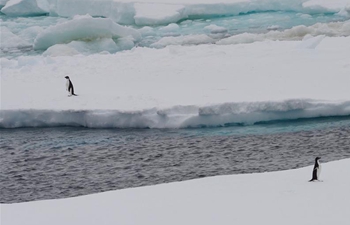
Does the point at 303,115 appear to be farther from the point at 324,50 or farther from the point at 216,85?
the point at 324,50

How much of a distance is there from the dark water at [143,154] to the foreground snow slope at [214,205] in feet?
6.31

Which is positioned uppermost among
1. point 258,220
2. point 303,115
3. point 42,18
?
point 42,18

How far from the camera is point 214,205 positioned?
7832 millimetres

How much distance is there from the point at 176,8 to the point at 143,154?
50.8 ft

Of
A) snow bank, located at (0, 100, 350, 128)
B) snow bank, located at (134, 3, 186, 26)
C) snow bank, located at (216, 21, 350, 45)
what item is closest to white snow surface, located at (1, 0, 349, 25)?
snow bank, located at (134, 3, 186, 26)

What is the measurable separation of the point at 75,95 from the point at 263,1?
14440 mm

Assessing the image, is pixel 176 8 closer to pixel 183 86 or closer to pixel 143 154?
pixel 183 86

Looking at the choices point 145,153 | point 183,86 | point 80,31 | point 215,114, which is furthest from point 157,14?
point 145,153

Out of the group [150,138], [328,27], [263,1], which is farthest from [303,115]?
[263,1]

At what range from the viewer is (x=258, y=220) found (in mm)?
7281

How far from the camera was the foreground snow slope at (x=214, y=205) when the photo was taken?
7.39m

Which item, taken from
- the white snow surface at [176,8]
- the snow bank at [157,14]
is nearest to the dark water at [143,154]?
the snow bank at [157,14]

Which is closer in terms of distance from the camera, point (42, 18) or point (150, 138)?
point (150, 138)

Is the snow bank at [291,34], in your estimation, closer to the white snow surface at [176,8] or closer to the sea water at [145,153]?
the white snow surface at [176,8]
